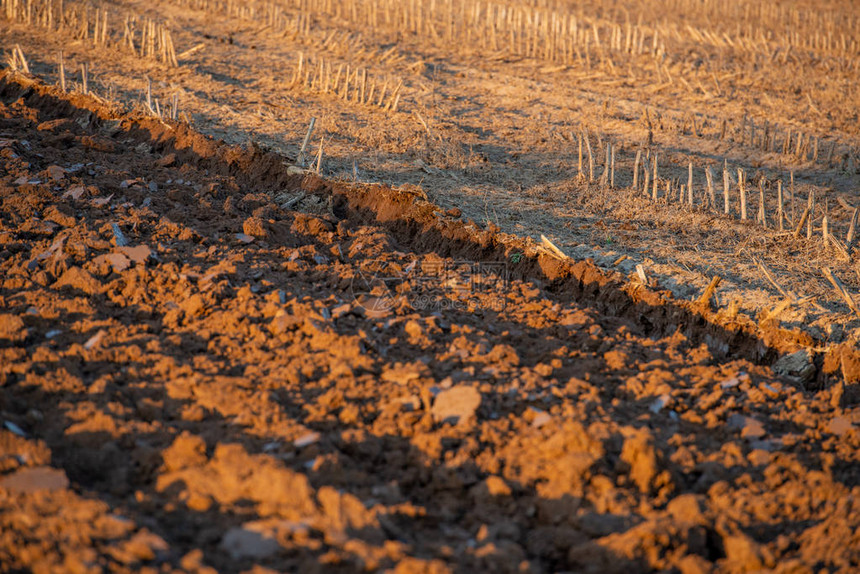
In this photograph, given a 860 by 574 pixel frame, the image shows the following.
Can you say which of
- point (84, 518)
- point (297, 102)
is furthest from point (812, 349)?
point (297, 102)

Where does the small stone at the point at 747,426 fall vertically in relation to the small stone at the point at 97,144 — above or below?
below

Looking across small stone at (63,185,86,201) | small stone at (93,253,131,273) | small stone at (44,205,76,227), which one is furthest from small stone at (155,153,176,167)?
small stone at (93,253,131,273)

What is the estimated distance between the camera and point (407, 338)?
4.74 meters

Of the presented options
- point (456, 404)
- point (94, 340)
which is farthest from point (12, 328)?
point (456, 404)

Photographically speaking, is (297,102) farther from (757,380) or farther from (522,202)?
(757,380)

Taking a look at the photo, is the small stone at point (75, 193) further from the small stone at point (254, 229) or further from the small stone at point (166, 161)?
the small stone at point (254, 229)

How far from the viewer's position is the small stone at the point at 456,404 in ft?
12.6

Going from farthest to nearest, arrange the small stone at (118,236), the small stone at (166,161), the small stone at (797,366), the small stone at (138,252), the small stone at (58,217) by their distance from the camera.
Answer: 1. the small stone at (166,161)
2. the small stone at (58,217)
3. the small stone at (118,236)
4. the small stone at (138,252)
5. the small stone at (797,366)

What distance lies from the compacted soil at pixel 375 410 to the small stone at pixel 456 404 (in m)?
0.01

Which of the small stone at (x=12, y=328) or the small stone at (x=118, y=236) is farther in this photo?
the small stone at (x=118, y=236)

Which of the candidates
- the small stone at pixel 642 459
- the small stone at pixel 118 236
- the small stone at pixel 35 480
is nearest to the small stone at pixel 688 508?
the small stone at pixel 642 459

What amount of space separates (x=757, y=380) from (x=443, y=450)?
2.43 metres

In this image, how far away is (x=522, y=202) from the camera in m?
8.38

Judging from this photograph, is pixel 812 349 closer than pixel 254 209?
Yes
